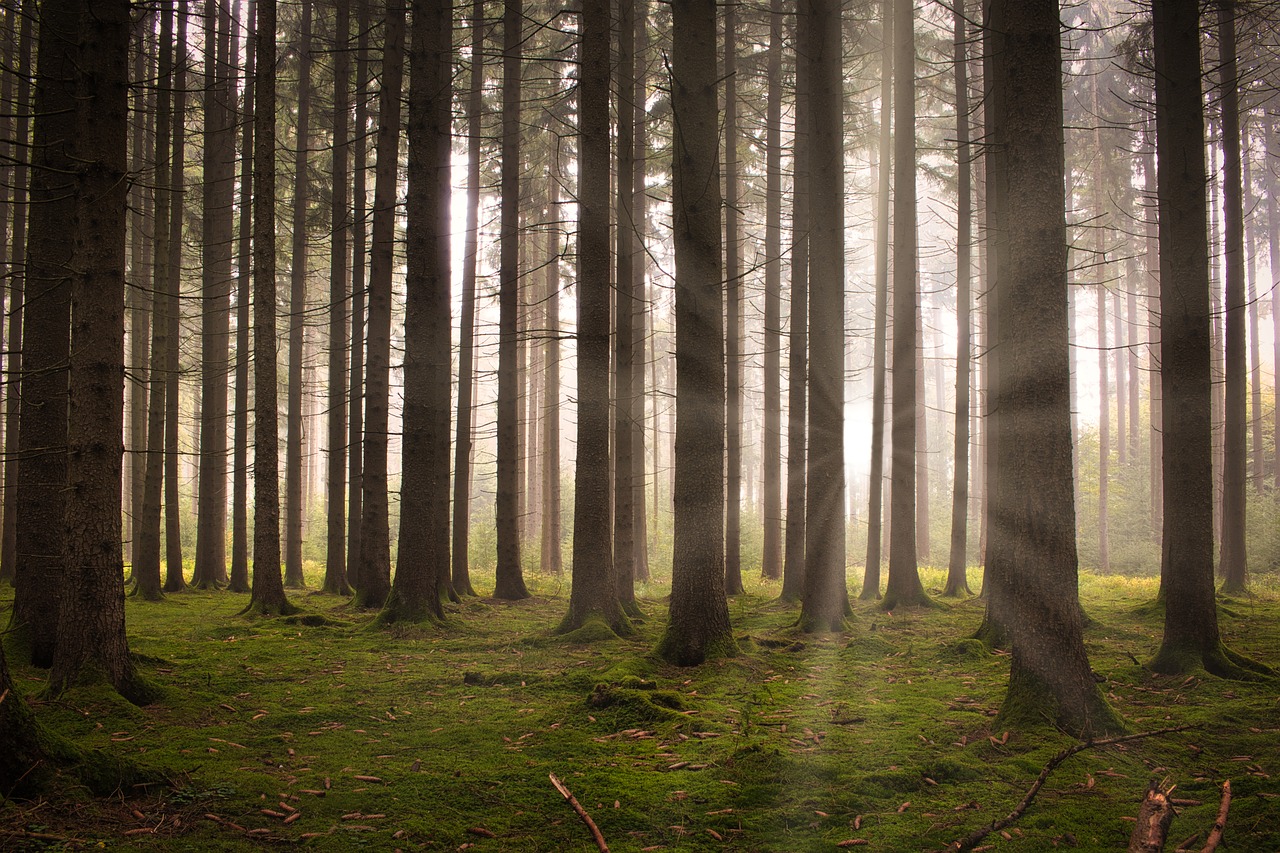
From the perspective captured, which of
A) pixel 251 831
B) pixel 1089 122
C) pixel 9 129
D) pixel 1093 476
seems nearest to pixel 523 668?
pixel 251 831

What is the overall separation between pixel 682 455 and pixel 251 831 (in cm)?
493

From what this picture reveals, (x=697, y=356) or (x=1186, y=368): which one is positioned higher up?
(x=697, y=356)

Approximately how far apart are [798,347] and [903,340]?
5.81ft

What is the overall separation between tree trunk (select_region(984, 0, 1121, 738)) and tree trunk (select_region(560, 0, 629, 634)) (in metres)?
4.91

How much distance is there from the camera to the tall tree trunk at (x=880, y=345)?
45.4 feet

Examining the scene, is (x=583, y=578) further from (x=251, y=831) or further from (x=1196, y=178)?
(x=1196, y=178)

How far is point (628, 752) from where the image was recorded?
5207mm

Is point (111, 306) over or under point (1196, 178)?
under

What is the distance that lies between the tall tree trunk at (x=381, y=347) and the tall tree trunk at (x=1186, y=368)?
10.4 m

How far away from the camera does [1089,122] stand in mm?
23094

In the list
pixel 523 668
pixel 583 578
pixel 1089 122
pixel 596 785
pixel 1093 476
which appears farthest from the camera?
pixel 1093 476

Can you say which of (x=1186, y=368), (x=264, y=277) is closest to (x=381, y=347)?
(x=264, y=277)

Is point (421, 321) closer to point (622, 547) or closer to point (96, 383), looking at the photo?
point (622, 547)

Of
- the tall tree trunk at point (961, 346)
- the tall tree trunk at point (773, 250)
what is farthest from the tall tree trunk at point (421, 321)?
the tall tree trunk at point (961, 346)
